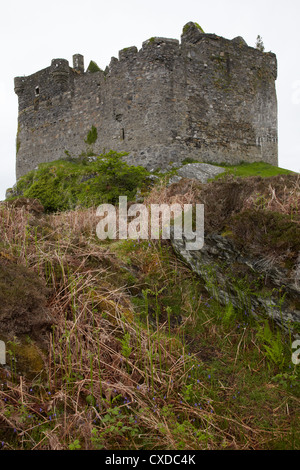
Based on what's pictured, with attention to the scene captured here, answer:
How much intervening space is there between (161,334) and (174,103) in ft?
38.5

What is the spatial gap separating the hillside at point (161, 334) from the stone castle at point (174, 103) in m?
8.98

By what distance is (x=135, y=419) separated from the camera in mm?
3002

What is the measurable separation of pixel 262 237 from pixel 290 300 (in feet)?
2.42

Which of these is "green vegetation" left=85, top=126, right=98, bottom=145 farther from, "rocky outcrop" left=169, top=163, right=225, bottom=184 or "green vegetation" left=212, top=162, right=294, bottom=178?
"green vegetation" left=212, top=162, right=294, bottom=178

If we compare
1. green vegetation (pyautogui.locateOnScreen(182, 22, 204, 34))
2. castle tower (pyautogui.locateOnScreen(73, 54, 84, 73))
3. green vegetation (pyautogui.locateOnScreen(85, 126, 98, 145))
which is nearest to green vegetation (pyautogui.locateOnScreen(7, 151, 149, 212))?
green vegetation (pyautogui.locateOnScreen(85, 126, 98, 145))

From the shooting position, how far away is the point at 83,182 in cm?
1366

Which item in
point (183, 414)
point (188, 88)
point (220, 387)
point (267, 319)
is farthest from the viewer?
point (188, 88)

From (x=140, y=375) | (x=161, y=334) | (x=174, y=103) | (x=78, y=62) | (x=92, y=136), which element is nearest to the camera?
(x=140, y=375)

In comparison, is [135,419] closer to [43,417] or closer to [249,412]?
[43,417]

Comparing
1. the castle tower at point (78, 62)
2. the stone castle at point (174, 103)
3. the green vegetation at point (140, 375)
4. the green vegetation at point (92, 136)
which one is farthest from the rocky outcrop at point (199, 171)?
the castle tower at point (78, 62)

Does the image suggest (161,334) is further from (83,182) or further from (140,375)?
(83,182)

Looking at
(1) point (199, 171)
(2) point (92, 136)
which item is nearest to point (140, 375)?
(1) point (199, 171)

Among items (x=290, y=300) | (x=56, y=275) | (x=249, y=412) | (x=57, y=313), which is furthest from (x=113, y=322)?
(x=290, y=300)

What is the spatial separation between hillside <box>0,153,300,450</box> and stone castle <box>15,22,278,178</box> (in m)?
8.98
